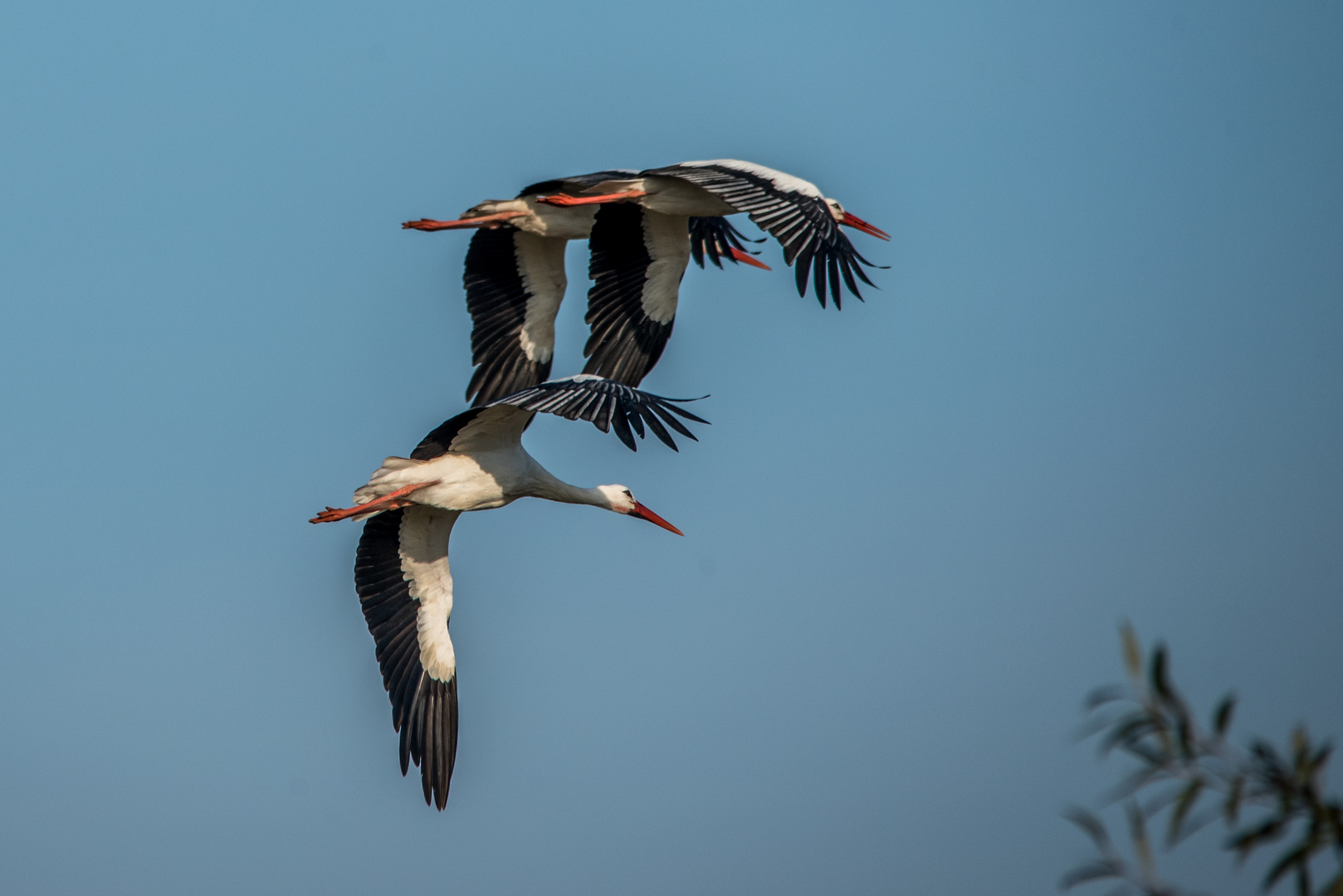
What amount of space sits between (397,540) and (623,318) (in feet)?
11.4

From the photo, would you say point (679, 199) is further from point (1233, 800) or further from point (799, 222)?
point (1233, 800)

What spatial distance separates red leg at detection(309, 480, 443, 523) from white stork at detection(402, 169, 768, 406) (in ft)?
9.09

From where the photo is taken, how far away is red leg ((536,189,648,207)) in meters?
15.2

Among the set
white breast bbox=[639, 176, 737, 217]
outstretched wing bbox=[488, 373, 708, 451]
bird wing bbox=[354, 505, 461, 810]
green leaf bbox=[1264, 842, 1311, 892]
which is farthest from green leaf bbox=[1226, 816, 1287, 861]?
white breast bbox=[639, 176, 737, 217]

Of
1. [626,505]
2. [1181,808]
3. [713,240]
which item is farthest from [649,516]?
[1181,808]

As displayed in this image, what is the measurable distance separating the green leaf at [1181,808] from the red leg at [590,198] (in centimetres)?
1189

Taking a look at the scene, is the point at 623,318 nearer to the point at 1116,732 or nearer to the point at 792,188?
the point at 792,188

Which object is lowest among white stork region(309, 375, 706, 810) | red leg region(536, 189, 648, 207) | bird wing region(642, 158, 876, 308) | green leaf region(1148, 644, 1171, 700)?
green leaf region(1148, 644, 1171, 700)

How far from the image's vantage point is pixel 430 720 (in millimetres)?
14039

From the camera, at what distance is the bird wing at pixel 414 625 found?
13992 mm

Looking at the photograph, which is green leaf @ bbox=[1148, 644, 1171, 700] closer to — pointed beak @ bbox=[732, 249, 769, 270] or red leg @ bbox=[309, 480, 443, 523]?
red leg @ bbox=[309, 480, 443, 523]

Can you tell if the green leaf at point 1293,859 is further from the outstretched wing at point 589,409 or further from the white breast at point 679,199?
the white breast at point 679,199

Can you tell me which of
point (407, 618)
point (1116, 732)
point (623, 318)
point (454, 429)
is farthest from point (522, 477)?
point (1116, 732)

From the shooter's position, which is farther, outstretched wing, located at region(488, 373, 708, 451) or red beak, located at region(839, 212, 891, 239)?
red beak, located at region(839, 212, 891, 239)
